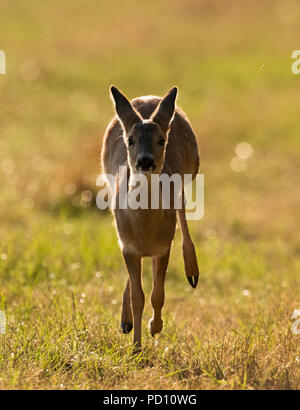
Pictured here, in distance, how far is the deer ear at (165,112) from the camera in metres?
6.36

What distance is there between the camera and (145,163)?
5.89 metres

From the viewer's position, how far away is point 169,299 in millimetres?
9508

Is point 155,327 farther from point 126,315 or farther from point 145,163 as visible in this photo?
point 145,163

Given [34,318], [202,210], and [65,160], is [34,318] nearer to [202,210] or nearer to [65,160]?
[202,210]

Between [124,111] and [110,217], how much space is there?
647 centimetres

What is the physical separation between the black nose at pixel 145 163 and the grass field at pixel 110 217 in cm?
135

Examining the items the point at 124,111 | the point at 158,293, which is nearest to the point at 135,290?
the point at 158,293

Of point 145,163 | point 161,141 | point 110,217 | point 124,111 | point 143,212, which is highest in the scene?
point 124,111

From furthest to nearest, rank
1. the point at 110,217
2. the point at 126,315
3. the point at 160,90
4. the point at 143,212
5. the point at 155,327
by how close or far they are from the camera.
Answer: the point at 160,90, the point at 110,217, the point at 126,315, the point at 155,327, the point at 143,212

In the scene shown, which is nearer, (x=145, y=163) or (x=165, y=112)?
(x=145, y=163)

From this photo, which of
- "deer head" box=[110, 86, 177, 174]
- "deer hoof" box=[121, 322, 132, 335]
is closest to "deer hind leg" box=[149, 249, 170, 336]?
"deer hoof" box=[121, 322, 132, 335]

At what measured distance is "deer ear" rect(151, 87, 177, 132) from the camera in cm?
636

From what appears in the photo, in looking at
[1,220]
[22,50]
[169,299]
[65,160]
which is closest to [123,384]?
[169,299]

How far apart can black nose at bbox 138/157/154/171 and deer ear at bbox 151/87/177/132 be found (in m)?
0.50
